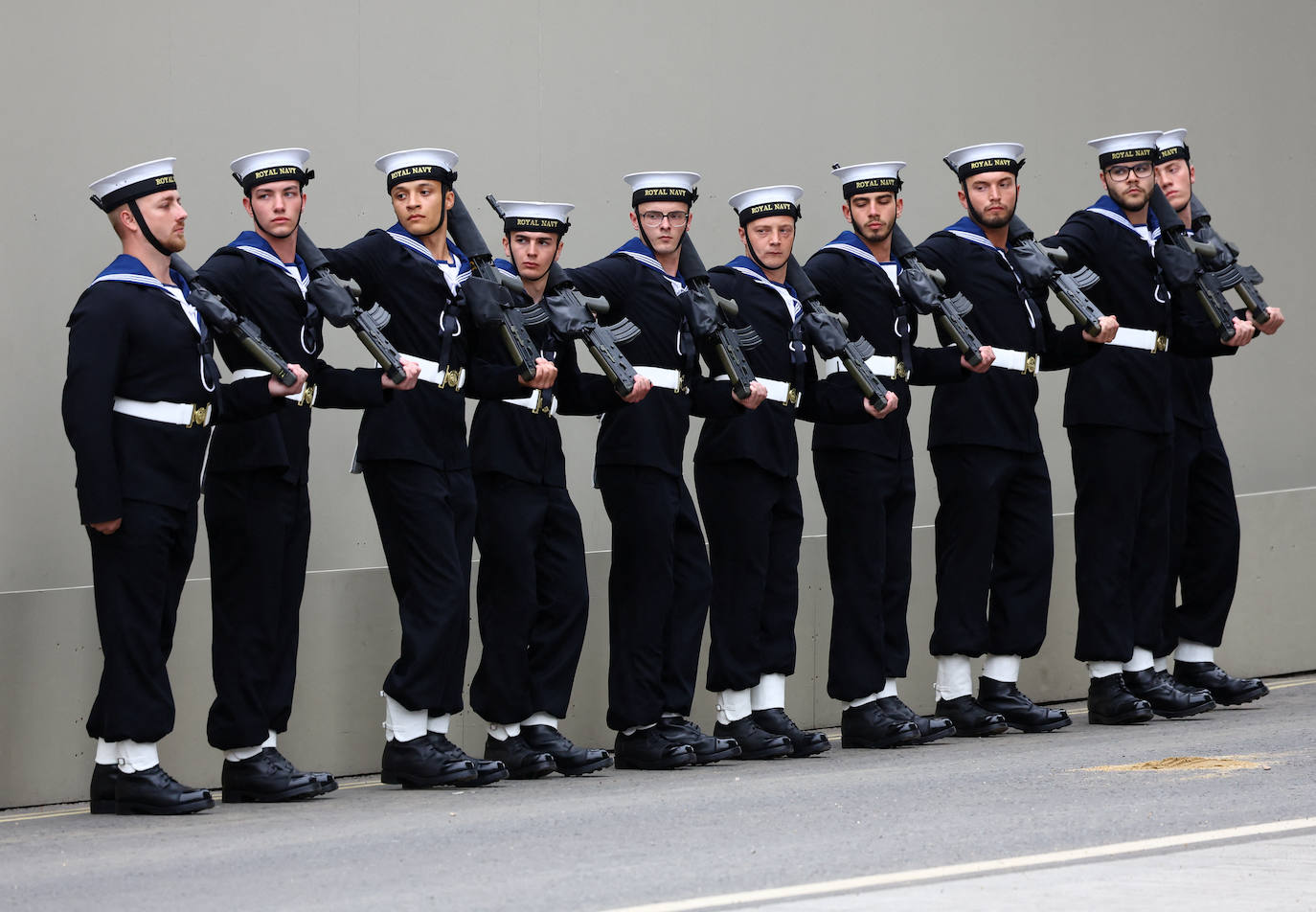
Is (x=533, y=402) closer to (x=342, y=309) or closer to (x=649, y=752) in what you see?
(x=342, y=309)

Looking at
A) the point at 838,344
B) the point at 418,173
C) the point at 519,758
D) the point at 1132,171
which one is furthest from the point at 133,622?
the point at 1132,171

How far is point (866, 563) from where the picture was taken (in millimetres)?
9562

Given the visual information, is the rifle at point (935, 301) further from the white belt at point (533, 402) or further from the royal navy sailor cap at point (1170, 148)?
the white belt at point (533, 402)

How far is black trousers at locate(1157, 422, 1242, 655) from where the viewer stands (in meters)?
10.7

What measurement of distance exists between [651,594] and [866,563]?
1.06 metres

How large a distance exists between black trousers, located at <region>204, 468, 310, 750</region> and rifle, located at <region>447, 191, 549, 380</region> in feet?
3.18

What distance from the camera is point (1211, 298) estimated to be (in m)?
10.4

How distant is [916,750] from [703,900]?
385cm

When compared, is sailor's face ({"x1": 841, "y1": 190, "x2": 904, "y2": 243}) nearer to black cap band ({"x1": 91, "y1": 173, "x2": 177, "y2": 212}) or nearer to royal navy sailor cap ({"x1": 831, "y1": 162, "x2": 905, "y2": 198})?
royal navy sailor cap ({"x1": 831, "y1": 162, "x2": 905, "y2": 198})

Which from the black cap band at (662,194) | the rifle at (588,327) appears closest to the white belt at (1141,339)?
the black cap band at (662,194)

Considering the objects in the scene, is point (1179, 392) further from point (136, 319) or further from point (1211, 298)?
point (136, 319)

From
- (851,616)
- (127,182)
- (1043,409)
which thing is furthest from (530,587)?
(1043,409)

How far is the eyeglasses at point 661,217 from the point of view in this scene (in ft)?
30.5

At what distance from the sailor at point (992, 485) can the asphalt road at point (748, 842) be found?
1.00 m
